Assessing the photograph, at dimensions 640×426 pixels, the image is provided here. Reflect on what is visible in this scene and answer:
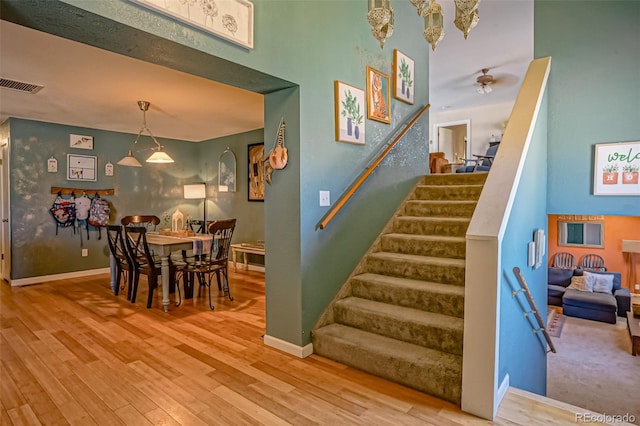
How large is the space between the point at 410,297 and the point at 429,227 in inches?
36.7

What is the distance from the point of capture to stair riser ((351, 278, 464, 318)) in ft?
8.35

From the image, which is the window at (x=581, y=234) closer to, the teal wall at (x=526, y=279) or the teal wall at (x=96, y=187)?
the teal wall at (x=526, y=279)

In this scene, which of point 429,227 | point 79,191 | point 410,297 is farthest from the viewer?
point 79,191

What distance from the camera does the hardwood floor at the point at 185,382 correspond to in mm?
1949

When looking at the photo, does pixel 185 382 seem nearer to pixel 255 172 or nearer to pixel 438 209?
pixel 438 209

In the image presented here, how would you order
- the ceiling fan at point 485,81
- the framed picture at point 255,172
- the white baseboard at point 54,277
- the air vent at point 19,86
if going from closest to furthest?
1. the air vent at point 19,86
2. the white baseboard at point 54,277
3. the ceiling fan at point 485,81
4. the framed picture at point 255,172

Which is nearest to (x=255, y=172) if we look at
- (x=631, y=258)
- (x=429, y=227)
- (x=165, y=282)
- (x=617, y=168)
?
(x=165, y=282)

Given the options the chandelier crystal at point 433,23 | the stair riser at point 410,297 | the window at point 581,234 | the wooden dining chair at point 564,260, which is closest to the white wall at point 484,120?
the window at point 581,234

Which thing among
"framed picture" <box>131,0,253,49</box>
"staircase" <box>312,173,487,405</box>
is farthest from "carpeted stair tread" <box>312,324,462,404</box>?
"framed picture" <box>131,0,253,49</box>

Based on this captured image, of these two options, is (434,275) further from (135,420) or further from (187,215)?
(187,215)

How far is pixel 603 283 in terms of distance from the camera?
7.20m

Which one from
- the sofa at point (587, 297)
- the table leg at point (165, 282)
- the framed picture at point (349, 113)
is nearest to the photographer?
the framed picture at point (349, 113)

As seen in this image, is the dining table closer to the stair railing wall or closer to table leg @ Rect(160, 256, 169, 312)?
table leg @ Rect(160, 256, 169, 312)

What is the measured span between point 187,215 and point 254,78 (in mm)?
5334
